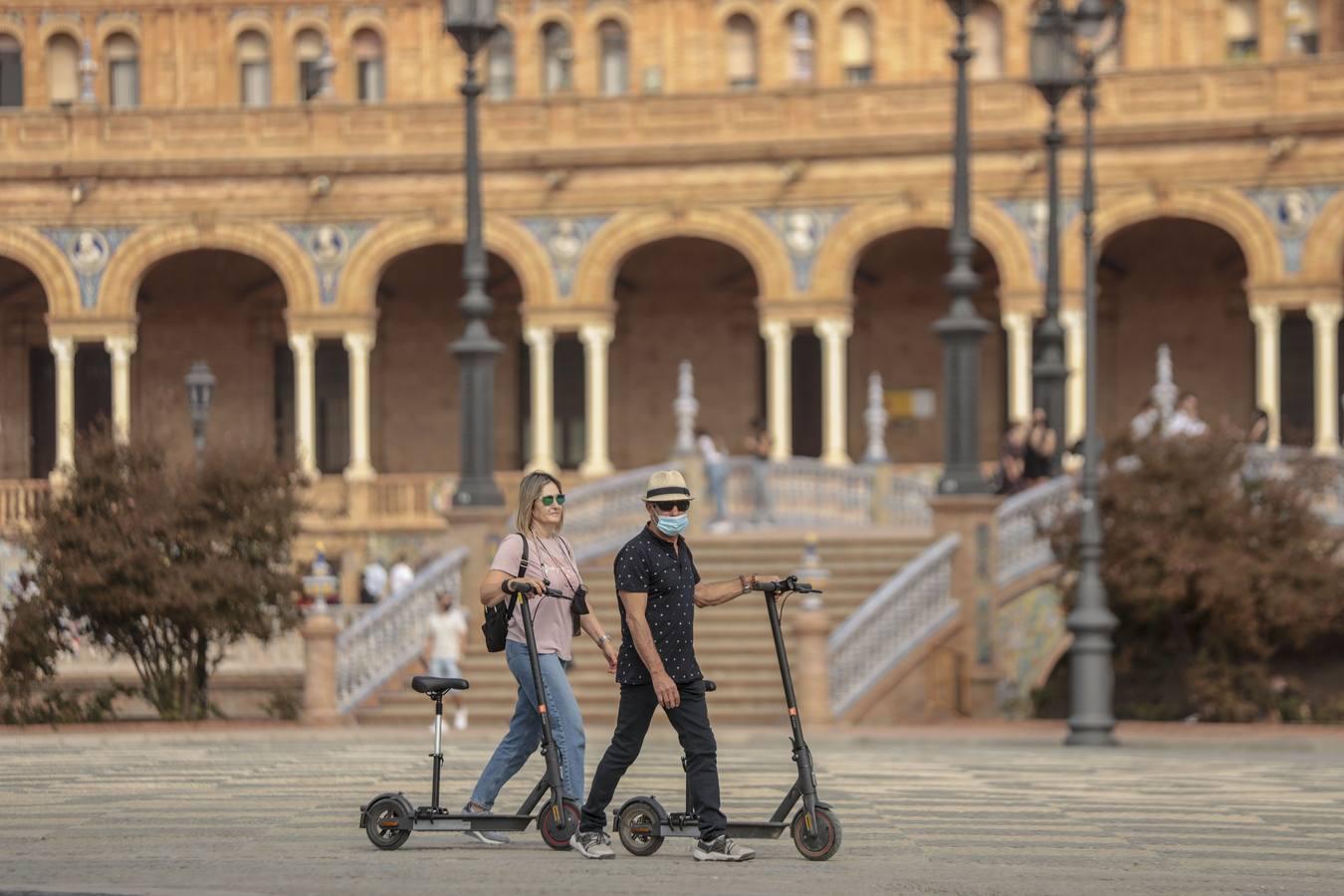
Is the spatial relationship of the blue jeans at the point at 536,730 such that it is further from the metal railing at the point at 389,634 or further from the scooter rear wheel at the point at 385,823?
the metal railing at the point at 389,634

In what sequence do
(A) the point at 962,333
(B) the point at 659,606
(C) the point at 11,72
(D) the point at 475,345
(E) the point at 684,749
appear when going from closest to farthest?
(E) the point at 684,749 → (B) the point at 659,606 → (A) the point at 962,333 → (D) the point at 475,345 → (C) the point at 11,72

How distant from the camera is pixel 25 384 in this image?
44.1 meters

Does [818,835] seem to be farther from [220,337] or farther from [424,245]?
[220,337]

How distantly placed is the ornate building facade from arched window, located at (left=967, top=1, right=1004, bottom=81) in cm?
7

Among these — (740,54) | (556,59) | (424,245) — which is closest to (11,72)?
(424,245)

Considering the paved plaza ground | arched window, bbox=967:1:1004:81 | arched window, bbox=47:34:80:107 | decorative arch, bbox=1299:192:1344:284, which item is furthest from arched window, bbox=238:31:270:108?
the paved plaza ground

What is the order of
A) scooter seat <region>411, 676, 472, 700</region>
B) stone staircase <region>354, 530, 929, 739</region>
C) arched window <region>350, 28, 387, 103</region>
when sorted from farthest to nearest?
arched window <region>350, 28, 387, 103</region>, stone staircase <region>354, 530, 929, 739</region>, scooter seat <region>411, 676, 472, 700</region>

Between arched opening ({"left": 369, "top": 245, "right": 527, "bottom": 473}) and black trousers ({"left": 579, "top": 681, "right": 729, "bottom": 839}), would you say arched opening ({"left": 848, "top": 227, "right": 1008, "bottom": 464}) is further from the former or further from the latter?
black trousers ({"left": 579, "top": 681, "right": 729, "bottom": 839})

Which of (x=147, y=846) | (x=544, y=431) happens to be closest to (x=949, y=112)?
(x=544, y=431)

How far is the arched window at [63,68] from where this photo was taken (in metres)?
44.1

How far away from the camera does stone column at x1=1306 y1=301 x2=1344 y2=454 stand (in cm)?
3688

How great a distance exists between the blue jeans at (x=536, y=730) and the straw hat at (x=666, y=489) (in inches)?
36.3

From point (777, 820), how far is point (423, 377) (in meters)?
33.6

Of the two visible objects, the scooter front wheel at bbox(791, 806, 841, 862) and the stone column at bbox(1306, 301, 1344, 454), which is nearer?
the scooter front wheel at bbox(791, 806, 841, 862)
